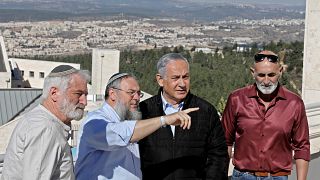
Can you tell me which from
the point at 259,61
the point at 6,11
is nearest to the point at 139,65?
the point at 259,61

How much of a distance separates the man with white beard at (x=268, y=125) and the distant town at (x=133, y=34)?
72175mm

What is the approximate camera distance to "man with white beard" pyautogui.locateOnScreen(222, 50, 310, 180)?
2955mm

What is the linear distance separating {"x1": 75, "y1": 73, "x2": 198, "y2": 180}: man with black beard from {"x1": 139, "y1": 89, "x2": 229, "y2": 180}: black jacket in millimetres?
203

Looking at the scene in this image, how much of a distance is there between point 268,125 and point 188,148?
0.46 m

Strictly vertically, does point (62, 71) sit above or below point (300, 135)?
above

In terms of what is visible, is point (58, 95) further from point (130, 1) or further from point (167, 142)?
point (130, 1)

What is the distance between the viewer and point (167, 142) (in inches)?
111

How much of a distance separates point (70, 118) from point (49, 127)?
145mm

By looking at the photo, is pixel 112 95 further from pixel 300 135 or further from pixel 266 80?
pixel 300 135

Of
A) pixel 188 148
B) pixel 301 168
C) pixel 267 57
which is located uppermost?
pixel 267 57

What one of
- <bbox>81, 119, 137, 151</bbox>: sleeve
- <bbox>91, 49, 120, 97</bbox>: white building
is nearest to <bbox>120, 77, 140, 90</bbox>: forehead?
<bbox>81, 119, 137, 151</bbox>: sleeve

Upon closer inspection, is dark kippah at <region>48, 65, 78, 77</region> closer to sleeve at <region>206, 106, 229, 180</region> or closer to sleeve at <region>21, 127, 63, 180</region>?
sleeve at <region>21, 127, 63, 180</region>

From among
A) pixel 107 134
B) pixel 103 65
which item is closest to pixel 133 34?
pixel 103 65

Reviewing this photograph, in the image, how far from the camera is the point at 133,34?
101 m
